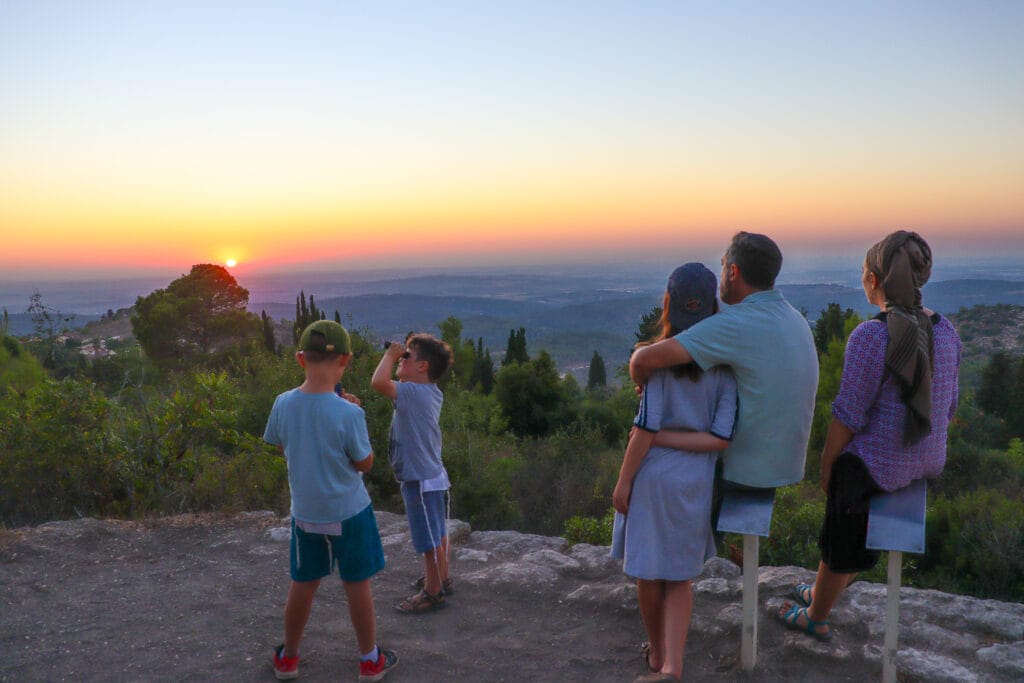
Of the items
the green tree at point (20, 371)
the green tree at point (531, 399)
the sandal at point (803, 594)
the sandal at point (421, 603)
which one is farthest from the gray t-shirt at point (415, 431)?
the green tree at point (531, 399)

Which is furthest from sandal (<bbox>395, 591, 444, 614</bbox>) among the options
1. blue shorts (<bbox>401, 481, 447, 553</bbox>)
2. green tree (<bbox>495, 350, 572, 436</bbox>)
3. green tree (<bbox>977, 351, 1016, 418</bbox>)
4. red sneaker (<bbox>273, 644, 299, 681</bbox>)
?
green tree (<bbox>977, 351, 1016, 418</bbox>)

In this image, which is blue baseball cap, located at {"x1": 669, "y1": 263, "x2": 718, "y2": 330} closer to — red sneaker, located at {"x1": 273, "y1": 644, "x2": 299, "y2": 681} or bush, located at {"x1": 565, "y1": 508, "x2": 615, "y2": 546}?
red sneaker, located at {"x1": 273, "y1": 644, "x2": 299, "y2": 681}

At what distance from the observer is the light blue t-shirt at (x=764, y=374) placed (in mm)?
2611

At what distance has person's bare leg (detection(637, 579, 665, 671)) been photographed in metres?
2.93

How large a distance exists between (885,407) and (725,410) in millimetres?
656

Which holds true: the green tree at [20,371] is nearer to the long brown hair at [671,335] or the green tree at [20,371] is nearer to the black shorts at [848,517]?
the long brown hair at [671,335]

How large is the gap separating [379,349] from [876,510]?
35.4 ft

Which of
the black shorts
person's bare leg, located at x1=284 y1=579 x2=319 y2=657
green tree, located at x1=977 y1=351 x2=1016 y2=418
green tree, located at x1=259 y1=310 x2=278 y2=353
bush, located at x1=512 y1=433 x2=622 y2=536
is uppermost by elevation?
the black shorts

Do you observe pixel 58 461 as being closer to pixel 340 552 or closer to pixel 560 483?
pixel 340 552

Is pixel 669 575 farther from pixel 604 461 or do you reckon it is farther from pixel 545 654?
pixel 604 461

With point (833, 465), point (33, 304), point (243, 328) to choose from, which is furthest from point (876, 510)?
point (243, 328)

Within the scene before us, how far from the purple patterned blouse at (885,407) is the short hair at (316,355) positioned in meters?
2.07

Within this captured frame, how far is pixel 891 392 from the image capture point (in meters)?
2.78

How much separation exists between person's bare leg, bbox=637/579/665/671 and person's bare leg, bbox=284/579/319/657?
142 centimetres
